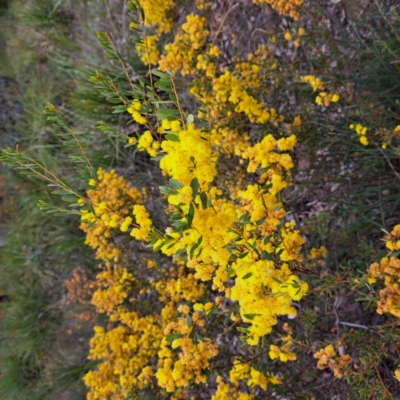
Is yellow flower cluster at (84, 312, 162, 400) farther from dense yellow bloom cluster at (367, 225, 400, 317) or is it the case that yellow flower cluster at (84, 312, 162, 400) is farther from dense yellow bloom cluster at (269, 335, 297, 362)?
dense yellow bloom cluster at (367, 225, 400, 317)

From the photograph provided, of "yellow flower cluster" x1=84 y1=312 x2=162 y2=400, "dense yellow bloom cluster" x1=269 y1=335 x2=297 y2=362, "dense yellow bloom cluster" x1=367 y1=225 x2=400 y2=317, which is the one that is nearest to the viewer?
"dense yellow bloom cluster" x1=367 y1=225 x2=400 y2=317

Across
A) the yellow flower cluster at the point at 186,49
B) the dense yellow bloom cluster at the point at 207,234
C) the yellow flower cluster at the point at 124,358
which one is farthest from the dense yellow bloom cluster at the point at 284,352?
the yellow flower cluster at the point at 186,49

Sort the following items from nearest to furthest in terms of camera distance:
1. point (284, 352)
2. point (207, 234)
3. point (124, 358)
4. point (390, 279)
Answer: point (207, 234) < point (390, 279) < point (284, 352) < point (124, 358)

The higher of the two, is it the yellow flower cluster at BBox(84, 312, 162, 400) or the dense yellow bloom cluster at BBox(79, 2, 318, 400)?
the dense yellow bloom cluster at BBox(79, 2, 318, 400)

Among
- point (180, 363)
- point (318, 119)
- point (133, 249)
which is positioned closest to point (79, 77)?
point (133, 249)

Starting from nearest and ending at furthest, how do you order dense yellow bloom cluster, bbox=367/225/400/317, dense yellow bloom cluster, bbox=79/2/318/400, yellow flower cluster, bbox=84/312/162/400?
1. dense yellow bloom cluster, bbox=79/2/318/400
2. dense yellow bloom cluster, bbox=367/225/400/317
3. yellow flower cluster, bbox=84/312/162/400

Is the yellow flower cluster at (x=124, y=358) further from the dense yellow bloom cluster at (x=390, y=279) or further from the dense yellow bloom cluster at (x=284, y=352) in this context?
the dense yellow bloom cluster at (x=390, y=279)

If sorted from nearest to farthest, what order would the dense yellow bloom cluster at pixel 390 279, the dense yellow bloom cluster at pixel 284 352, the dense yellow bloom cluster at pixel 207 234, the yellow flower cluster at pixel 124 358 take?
the dense yellow bloom cluster at pixel 207 234 < the dense yellow bloom cluster at pixel 390 279 < the dense yellow bloom cluster at pixel 284 352 < the yellow flower cluster at pixel 124 358

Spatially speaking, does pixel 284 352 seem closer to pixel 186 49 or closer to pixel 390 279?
pixel 390 279

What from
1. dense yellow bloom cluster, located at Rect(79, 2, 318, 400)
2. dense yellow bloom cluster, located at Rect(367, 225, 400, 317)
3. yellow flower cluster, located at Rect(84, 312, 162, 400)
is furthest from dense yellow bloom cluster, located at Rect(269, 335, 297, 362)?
yellow flower cluster, located at Rect(84, 312, 162, 400)

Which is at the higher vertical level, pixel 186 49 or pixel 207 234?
pixel 186 49

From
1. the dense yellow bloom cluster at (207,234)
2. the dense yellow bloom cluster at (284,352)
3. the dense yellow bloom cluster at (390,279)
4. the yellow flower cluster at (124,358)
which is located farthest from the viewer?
the yellow flower cluster at (124,358)

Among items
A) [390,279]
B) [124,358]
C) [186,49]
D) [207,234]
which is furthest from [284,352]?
[186,49]

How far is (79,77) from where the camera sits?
15.2ft
